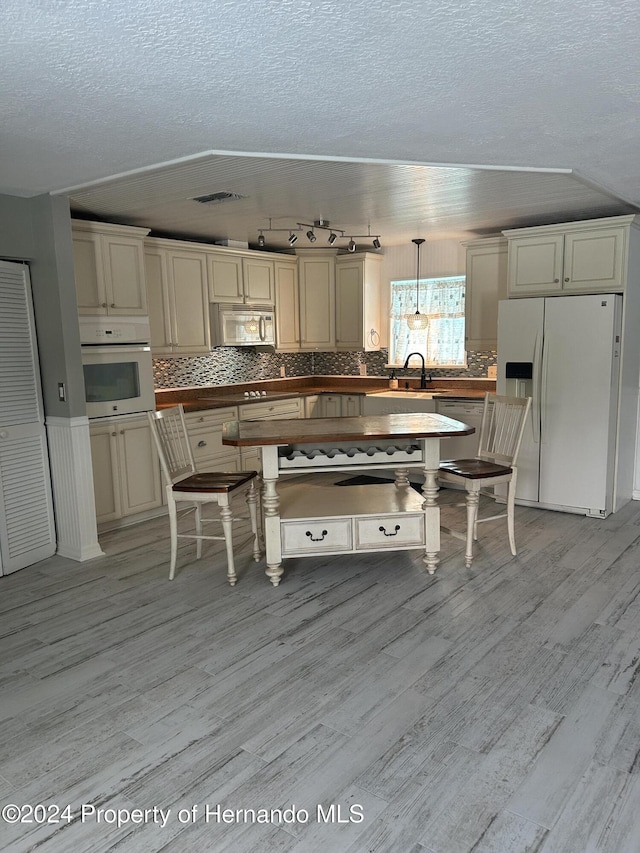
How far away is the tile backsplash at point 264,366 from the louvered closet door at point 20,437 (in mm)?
1669

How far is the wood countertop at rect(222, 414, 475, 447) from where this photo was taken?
341cm

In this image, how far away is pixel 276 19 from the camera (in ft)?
5.87

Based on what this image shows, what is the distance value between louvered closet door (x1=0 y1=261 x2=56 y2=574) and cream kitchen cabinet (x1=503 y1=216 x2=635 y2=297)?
146 inches

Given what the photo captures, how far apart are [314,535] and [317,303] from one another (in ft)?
12.1

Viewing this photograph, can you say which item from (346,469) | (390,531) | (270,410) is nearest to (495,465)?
(390,531)

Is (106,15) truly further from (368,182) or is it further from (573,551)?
(573,551)

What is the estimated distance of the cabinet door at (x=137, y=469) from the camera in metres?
4.72

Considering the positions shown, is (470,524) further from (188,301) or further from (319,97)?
(188,301)

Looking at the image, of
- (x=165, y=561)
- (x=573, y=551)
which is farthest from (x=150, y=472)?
(x=573, y=551)

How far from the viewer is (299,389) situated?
7055 mm

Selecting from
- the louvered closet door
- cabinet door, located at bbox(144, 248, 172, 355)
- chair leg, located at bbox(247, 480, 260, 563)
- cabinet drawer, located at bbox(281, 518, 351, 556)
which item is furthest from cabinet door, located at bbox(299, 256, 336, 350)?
cabinet drawer, located at bbox(281, 518, 351, 556)

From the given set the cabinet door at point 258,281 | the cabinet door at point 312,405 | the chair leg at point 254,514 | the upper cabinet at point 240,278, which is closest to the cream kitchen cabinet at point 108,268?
the upper cabinet at point 240,278

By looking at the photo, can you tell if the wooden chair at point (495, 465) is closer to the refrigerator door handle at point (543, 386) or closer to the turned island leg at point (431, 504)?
the turned island leg at point (431, 504)

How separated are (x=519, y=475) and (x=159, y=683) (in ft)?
11.3
